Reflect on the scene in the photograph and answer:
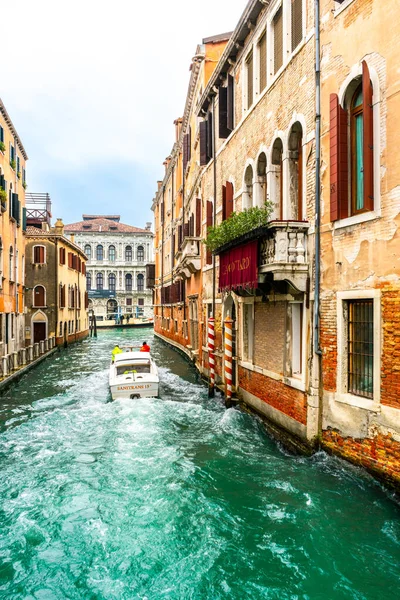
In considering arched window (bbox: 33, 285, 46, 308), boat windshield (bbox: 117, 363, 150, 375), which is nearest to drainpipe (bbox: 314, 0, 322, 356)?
boat windshield (bbox: 117, 363, 150, 375)

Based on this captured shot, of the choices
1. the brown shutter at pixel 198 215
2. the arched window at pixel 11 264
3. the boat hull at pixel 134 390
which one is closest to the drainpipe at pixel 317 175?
the boat hull at pixel 134 390

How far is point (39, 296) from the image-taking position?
2762cm

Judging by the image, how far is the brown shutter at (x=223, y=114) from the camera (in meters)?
12.5

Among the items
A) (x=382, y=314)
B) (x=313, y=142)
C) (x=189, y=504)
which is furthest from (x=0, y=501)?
(x=313, y=142)

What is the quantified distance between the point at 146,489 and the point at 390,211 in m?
4.59

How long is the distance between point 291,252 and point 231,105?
616cm

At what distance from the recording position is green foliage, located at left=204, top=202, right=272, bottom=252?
29.4 ft

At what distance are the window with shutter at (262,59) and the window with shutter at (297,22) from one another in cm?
149

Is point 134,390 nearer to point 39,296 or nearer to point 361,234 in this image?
point 361,234

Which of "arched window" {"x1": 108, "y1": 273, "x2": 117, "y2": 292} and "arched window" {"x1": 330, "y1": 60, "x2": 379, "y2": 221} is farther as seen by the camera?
"arched window" {"x1": 108, "y1": 273, "x2": 117, "y2": 292}

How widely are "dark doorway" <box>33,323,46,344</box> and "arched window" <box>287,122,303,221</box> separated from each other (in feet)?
71.3

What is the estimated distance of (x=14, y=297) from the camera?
20.0 m

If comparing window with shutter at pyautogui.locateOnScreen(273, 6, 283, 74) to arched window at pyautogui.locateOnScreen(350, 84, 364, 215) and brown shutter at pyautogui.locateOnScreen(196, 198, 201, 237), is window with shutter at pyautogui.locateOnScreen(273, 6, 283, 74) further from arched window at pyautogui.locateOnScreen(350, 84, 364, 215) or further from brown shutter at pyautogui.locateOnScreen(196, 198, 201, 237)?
brown shutter at pyautogui.locateOnScreen(196, 198, 201, 237)

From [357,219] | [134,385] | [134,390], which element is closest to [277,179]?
[357,219]
